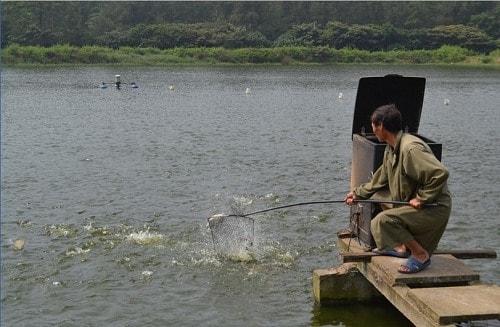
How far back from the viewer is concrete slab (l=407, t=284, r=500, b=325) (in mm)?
6352

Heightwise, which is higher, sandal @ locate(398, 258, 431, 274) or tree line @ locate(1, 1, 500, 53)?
tree line @ locate(1, 1, 500, 53)

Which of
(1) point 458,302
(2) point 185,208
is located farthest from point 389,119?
(2) point 185,208

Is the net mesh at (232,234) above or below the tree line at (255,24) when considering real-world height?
below

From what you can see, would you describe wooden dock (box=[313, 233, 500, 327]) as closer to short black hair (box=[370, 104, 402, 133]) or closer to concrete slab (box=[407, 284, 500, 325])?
concrete slab (box=[407, 284, 500, 325])

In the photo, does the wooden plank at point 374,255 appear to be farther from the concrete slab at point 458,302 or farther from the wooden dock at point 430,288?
the concrete slab at point 458,302

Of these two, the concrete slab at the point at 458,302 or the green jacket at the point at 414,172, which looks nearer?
the concrete slab at the point at 458,302

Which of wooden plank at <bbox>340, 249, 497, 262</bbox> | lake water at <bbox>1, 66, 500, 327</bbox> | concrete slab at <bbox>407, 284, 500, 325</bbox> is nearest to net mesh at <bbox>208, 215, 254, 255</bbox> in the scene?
lake water at <bbox>1, 66, 500, 327</bbox>

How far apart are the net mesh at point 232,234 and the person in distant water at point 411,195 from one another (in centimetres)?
300

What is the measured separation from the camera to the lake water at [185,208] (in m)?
8.93

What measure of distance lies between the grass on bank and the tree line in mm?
5250

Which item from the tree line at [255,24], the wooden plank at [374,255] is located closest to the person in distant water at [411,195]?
the wooden plank at [374,255]

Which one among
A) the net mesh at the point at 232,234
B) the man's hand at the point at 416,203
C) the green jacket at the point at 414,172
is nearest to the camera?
the green jacket at the point at 414,172

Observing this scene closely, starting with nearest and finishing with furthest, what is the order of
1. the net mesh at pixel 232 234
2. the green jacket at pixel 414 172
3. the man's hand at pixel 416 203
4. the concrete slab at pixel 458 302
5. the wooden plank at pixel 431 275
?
the concrete slab at pixel 458 302
the green jacket at pixel 414 172
the man's hand at pixel 416 203
the wooden plank at pixel 431 275
the net mesh at pixel 232 234

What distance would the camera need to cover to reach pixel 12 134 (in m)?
24.4
